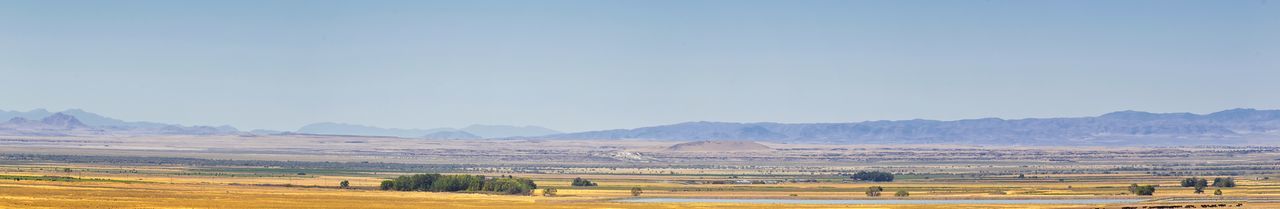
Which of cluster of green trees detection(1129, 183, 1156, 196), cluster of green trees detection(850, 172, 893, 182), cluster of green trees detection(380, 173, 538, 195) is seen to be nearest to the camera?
cluster of green trees detection(380, 173, 538, 195)

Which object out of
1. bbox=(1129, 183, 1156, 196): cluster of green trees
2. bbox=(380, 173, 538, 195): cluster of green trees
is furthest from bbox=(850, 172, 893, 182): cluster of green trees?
bbox=(380, 173, 538, 195): cluster of green trees

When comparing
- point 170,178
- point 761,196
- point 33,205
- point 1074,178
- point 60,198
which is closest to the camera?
point 33,205

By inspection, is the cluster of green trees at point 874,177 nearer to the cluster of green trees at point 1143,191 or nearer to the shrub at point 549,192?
the cluster of green trees at point 1143,191

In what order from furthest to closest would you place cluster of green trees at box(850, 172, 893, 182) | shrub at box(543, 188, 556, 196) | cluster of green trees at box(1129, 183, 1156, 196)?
cluster of green trees at box(850, 172, 893, 182)
cluster of green trees at box(1129, 183, 1156, 196)
shrub at box(543, 188, 556, 196)

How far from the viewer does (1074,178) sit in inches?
5566

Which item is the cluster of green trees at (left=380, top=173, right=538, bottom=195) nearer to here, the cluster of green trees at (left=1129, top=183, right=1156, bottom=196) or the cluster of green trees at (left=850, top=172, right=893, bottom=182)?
the cluster of green trees at (left=1129, top=183, right=1156, bottom=196)

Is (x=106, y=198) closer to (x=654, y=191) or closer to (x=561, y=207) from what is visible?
(x=561, y=207)

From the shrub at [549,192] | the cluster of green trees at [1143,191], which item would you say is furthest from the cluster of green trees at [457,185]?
the cluster of green trees at [1143,191]

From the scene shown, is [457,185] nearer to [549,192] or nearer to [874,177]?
[549,192]

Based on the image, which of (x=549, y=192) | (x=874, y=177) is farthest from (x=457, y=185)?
(x=874, y=177)

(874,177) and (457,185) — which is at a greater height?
(874,177)

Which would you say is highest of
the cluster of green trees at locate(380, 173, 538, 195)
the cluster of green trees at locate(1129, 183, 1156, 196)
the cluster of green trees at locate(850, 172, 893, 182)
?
the cluster of green trees at locate(850, 172, 893, 182)

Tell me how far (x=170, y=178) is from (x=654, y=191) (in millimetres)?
34782

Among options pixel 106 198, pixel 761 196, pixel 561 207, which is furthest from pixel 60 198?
pixel 761 196
